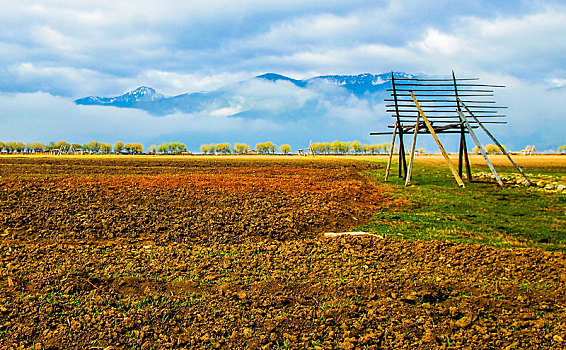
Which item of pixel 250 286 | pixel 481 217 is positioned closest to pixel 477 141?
pixel 481 217

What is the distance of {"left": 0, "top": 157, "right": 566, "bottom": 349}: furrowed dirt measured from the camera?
541cm

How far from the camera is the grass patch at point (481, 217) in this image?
1045 centimetres

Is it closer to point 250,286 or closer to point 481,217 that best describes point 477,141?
point 481,217

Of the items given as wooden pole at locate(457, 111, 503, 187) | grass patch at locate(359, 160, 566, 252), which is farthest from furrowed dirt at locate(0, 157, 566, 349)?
wooden pole at locate(457, 111, 503, 187)

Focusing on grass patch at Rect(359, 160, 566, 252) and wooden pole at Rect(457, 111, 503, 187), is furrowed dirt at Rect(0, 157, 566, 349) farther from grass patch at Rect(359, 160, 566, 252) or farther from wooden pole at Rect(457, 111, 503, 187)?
wooden pole at Rect(457, 111, 503, 187)

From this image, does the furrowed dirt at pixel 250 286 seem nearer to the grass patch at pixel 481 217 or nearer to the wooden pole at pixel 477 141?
the grass patch at pixel 481 217

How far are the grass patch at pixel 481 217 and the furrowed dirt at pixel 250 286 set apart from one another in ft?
5.53

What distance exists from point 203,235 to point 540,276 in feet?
24.4

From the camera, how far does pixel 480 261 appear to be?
26.0 feet

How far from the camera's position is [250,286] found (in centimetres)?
688

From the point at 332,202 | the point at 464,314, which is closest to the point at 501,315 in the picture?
the point at 464,314

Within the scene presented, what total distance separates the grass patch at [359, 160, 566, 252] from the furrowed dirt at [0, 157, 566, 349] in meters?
1.69

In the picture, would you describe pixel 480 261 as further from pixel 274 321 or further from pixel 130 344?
pixel 130 344

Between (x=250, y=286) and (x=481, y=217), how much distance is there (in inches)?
377
